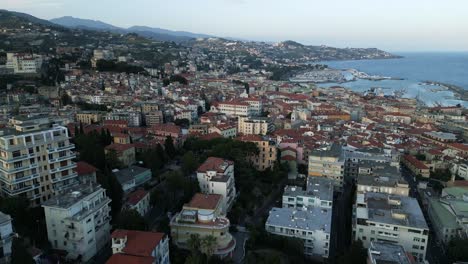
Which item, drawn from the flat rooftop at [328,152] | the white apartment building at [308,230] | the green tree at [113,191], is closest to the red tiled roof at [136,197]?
the green tree at [113,191]

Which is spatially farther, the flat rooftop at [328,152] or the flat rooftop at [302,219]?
the flat rooftop at [328,152]

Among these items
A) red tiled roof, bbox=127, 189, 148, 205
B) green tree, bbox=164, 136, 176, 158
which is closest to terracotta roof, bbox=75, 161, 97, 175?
red tiled roof, bbox=127, 189, 148, 205

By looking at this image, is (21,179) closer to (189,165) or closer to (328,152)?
(189,165)

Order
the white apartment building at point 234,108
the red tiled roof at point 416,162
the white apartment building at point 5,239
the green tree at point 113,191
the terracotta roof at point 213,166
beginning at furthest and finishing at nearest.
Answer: the white apartment building at point 234,108
the red tiled roof at point 416,162
the terracotta roof at point 213,166
the green tree at point 113,191
the white apartment building at point 5,239

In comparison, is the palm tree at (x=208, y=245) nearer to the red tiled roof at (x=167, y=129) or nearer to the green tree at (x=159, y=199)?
the green tree at (x=159, y=199)

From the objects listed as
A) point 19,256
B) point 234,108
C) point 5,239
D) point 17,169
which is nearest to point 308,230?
point 19,256

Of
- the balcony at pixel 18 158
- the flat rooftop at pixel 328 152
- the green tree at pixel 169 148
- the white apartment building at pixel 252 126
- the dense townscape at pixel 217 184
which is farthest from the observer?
the white apartment building at pixel 252 126
